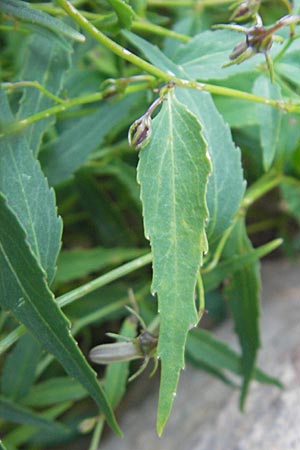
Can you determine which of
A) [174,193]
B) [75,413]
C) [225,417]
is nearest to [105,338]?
[75,413]

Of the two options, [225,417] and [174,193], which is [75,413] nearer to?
[225,417]

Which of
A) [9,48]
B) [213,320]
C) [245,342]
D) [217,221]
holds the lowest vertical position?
[213,320]

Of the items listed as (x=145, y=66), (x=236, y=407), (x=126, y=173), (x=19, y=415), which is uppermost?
(x=145, y=66)

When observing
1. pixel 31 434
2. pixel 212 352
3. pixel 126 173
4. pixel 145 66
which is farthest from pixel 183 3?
pixel 31 434

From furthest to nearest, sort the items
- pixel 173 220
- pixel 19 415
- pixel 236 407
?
1. pixel 236 407
2. pixel 19 415
3. pixel 173 220

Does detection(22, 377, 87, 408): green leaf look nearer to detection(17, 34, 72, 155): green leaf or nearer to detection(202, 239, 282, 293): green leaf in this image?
detection(202, 239, 282, 293): green leaf

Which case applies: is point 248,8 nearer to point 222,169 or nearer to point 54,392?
point 222,169
